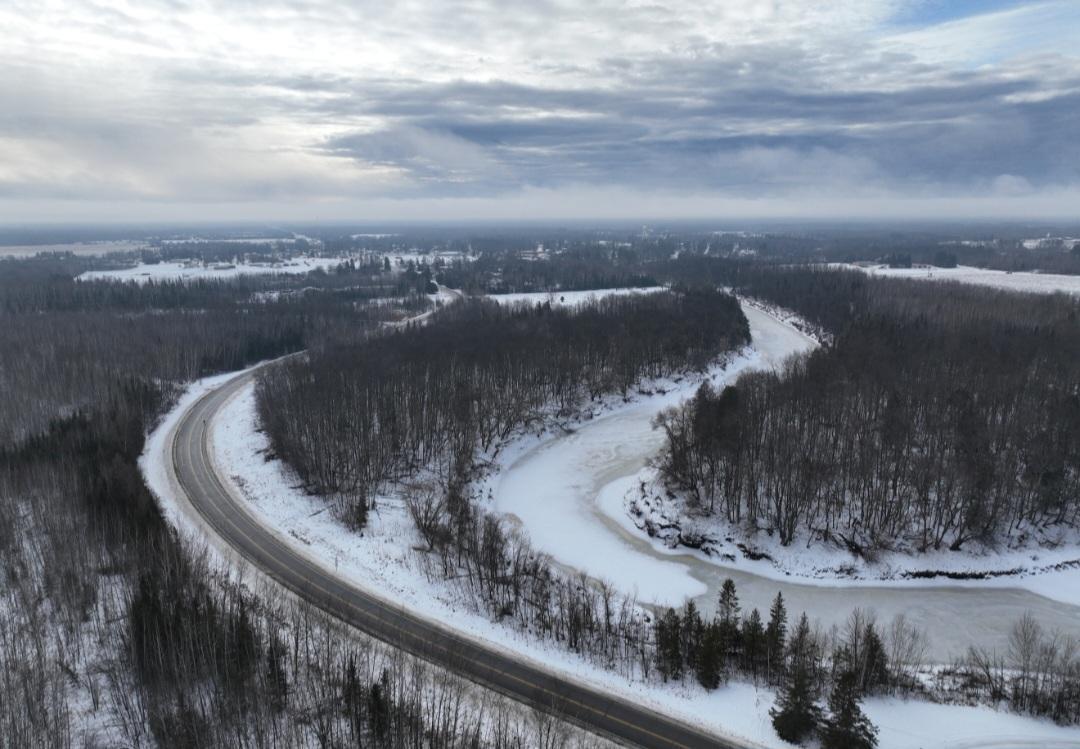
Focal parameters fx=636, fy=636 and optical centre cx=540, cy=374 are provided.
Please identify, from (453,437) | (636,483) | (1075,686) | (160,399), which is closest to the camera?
(1075,686)

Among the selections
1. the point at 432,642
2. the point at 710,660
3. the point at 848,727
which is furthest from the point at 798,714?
the point at 432,642

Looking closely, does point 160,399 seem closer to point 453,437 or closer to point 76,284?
point 453,437

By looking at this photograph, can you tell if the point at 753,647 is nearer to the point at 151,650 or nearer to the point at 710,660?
the point at 710,660

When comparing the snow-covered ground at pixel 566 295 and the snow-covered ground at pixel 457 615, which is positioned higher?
the snow-covered ground at pixel 566 295

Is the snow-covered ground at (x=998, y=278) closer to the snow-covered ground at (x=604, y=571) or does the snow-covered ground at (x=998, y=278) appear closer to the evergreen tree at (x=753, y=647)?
the snow-covered ground at (x=604, y=571)

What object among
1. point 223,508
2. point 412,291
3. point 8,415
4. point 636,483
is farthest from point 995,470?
point 412,291

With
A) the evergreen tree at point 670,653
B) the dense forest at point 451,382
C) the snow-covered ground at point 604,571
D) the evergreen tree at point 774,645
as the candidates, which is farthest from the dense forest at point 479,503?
the snow-covered ground at point 604,571
